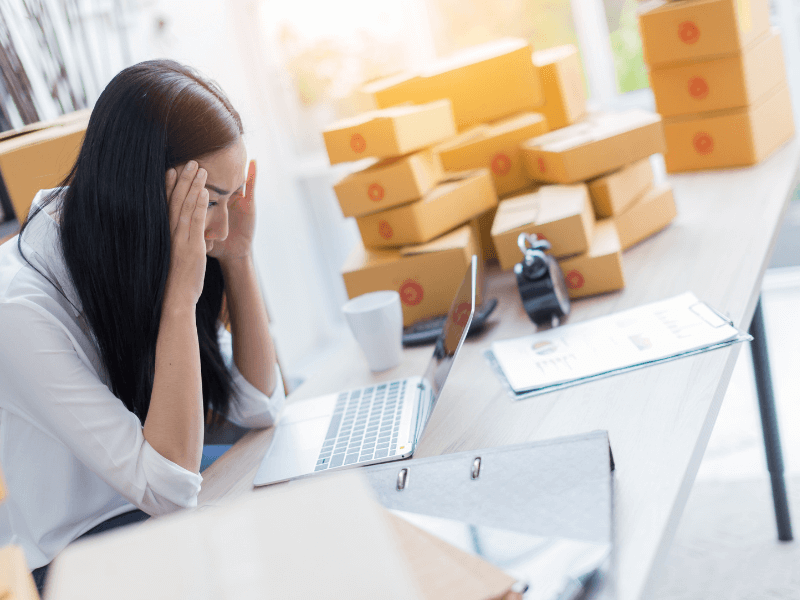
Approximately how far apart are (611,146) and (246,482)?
991mm

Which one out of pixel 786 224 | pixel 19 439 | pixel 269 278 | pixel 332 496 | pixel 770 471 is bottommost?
pixel 770 471

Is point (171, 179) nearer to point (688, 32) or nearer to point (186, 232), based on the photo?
point (186, 232)

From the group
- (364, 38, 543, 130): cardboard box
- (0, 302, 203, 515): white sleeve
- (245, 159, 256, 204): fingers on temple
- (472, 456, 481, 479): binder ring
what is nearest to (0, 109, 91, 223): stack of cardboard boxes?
(245, 159, 256, 204): fingers on temple

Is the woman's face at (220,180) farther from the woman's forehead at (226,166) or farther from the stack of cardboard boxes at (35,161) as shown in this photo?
the stack of cardboard boxes at (35,161)

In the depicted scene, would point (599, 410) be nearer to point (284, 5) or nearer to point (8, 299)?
point (8, 299)

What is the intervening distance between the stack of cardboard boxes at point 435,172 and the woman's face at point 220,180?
427 millimetres

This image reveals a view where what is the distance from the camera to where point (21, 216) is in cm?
142

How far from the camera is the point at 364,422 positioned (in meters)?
1.03

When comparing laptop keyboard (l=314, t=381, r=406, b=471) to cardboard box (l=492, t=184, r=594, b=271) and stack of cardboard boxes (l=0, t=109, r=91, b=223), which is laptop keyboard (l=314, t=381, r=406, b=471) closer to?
cardboard box (l=492, t=184, r=594, b=271)

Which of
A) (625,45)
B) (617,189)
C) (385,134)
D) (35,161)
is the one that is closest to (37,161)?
(35,161)

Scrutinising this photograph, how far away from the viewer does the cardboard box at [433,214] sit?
4.86ft

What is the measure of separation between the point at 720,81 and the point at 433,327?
0.95 m

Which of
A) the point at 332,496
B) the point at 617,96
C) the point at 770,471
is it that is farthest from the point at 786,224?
the point at 332,496

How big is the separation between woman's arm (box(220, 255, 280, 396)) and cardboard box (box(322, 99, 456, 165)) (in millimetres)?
349
